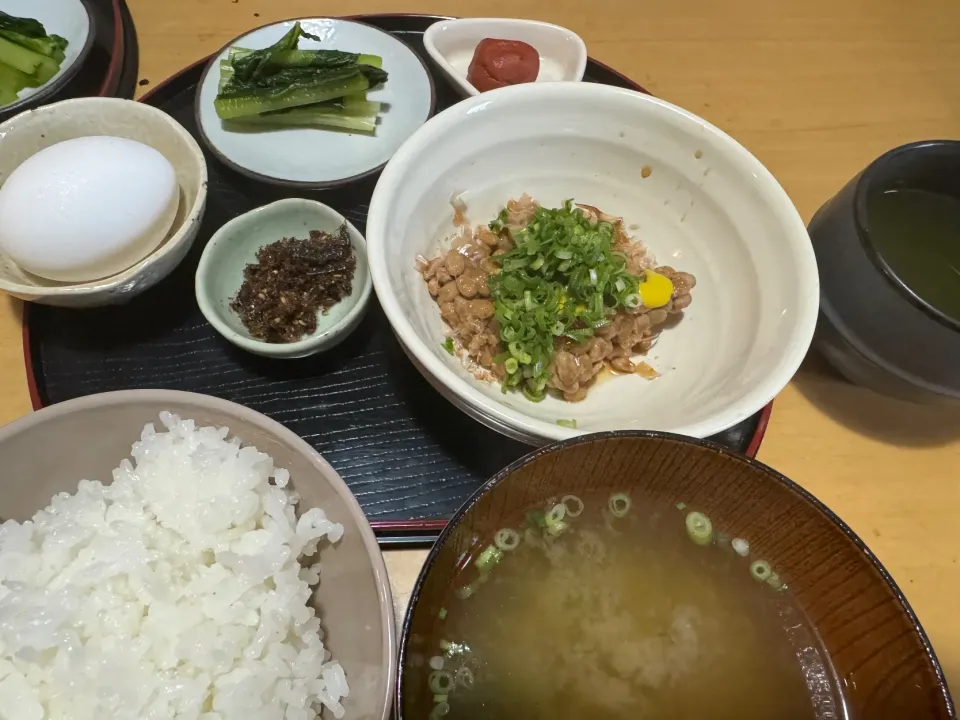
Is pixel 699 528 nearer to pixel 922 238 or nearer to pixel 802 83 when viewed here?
pixel 922 238

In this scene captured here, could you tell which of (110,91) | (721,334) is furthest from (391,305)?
(110,91)

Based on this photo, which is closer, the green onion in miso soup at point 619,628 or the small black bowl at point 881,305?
the green onion in miso soup at point 619,628

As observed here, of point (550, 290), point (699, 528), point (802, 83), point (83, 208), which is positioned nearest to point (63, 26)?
point (83, 208)

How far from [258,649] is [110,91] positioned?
189cm

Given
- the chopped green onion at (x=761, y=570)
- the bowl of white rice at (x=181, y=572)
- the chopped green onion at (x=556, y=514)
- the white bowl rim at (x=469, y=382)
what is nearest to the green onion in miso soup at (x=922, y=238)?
the white bowl rim at (x=469, y=382)

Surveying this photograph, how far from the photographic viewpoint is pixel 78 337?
175 centimetres

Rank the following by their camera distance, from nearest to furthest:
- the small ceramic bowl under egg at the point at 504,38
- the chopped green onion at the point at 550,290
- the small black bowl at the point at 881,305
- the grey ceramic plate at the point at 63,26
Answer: the small black bowl at the point at 881,305
the chopped green onion at the point at 550,290
the grey ceramic plate at the point at 63,26
the small ceramic bowl under egg at the point at 504,38

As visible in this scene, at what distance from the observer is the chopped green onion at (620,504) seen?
4.44 ft

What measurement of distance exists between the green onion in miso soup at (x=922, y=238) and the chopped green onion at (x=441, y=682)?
1.50 metres

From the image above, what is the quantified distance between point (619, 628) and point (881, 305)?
1.01 metres

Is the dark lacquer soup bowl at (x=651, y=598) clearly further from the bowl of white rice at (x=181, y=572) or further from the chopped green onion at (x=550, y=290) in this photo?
the chopped green onion at (x=550, y=290)

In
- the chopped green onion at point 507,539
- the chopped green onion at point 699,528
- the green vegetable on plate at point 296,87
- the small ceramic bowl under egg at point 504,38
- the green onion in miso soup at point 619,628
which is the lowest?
the green onion in miso soup at point 619,628

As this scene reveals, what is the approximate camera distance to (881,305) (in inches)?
60.6

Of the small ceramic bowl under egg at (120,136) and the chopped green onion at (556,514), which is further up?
the small ceramic bowl under egg at (120,136)
